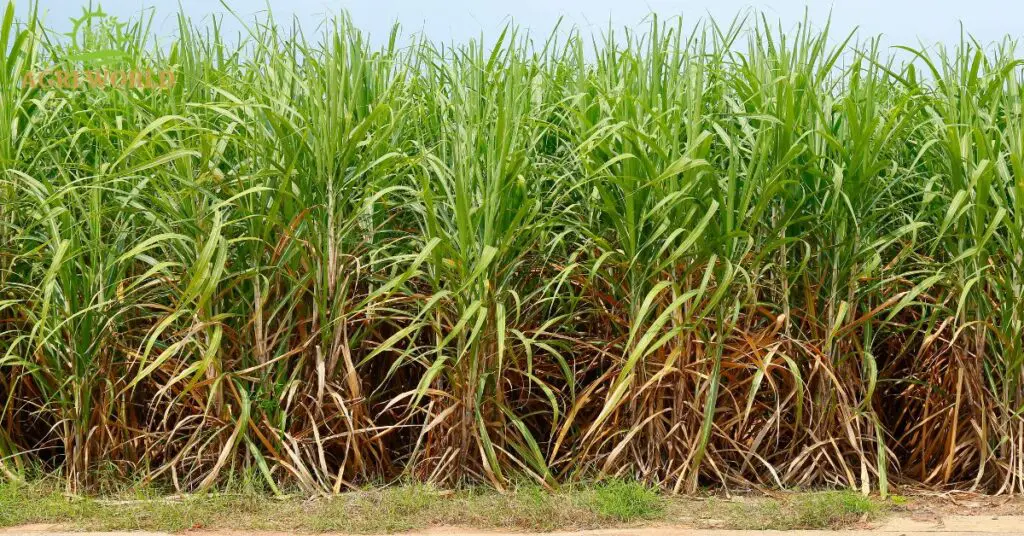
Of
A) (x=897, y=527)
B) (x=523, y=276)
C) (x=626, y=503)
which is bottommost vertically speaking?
(x=897, y=527)

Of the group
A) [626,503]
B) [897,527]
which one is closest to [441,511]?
[626,503]

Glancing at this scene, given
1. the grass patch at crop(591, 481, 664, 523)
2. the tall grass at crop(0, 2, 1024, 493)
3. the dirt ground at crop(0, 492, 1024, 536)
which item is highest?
the tall grass at crop(0, 2, 1024, 493)

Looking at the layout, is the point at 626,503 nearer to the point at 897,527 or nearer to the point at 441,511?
the point at 441,511

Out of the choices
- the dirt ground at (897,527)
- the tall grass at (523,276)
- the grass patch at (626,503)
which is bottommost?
the dirt ground at (897,527)

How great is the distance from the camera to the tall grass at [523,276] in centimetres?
382

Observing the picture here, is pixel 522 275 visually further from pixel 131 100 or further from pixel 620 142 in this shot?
pixel 131 100

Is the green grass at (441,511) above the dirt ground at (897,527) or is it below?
above

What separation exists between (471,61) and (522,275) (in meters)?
0.83

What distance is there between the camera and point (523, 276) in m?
4.08

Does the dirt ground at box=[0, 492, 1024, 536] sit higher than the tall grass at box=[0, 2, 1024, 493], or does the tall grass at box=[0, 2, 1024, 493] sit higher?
the tall grass at box=[0, 2, 1024, 493]

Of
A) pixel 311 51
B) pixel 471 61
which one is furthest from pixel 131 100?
pixel 471 61

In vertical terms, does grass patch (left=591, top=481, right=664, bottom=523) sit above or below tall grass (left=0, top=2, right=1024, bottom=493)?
below

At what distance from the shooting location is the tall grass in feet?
12.5

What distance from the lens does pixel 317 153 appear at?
383 centimetres
